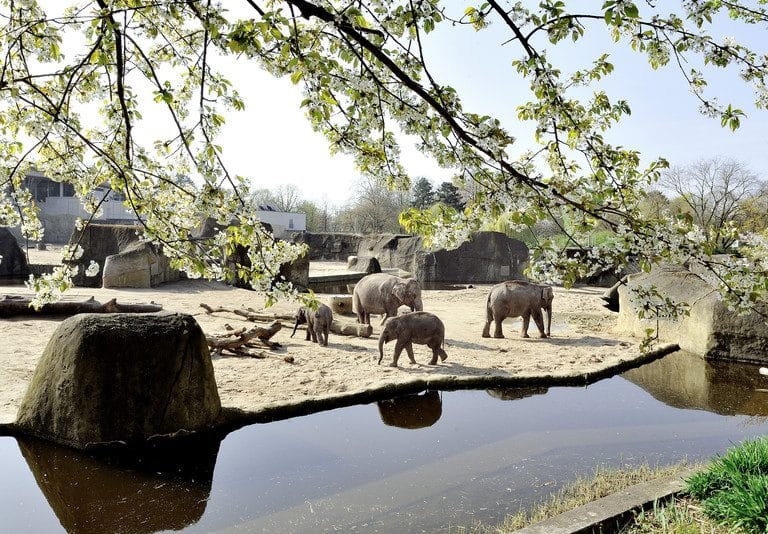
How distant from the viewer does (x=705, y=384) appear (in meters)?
8.41

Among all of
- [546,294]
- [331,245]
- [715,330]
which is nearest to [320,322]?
[546,294]

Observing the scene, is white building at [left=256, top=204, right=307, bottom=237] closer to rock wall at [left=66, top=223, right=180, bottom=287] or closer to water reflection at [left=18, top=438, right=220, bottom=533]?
rock wall at [left=66, top=223, right=180, bottom=287]

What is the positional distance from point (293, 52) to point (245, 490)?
3515 mm

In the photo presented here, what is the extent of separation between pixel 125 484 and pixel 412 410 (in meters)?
3.13

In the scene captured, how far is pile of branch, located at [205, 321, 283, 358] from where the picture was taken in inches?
352

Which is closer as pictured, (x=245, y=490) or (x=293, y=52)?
(x=293, y=52)

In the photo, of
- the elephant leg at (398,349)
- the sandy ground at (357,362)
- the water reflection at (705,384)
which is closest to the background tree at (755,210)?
the sandy ground at (357,362)

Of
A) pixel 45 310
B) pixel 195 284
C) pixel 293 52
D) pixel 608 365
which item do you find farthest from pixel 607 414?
pixel 195 284

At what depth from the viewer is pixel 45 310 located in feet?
37.9

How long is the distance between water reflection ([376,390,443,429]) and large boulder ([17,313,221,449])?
6.50 feet

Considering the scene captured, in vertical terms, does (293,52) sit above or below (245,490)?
above

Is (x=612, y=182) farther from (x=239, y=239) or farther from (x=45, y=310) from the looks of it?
(x=45, y=310)

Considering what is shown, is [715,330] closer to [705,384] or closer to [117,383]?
[705,384]

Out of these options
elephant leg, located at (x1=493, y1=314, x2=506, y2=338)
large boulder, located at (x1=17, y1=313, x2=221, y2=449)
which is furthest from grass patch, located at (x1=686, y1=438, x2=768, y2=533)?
elephant leg, located at (x1=493, y1=314, x2=506, y2=338)
